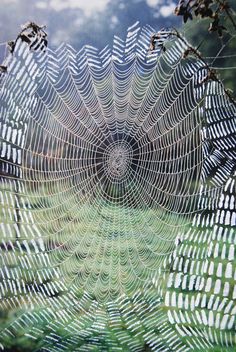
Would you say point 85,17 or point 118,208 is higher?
point 85,17

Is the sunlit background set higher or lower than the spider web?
higher

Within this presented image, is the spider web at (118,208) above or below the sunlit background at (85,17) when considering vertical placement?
below

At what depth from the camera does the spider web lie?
1.50 metres

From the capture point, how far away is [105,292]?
1899 mm

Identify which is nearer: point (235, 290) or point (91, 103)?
point (235, 290)

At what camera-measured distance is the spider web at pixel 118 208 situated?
150cm

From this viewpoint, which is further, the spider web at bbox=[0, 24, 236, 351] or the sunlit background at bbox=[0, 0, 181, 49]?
the sunlit background at bbox=[0, 0, 181, 49]

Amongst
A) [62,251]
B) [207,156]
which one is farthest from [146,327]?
[207,156]

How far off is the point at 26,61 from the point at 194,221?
0.89 metres

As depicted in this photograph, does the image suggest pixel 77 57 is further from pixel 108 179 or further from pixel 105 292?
pixel 105 292

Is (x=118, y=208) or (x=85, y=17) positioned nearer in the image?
(x=85, y=17)

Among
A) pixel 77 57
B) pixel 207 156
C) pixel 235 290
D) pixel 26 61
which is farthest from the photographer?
pixel 77 57

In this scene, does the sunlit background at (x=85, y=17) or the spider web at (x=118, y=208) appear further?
the sunlit background at (x=85, y=17)

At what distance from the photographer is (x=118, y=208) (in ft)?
6.98
